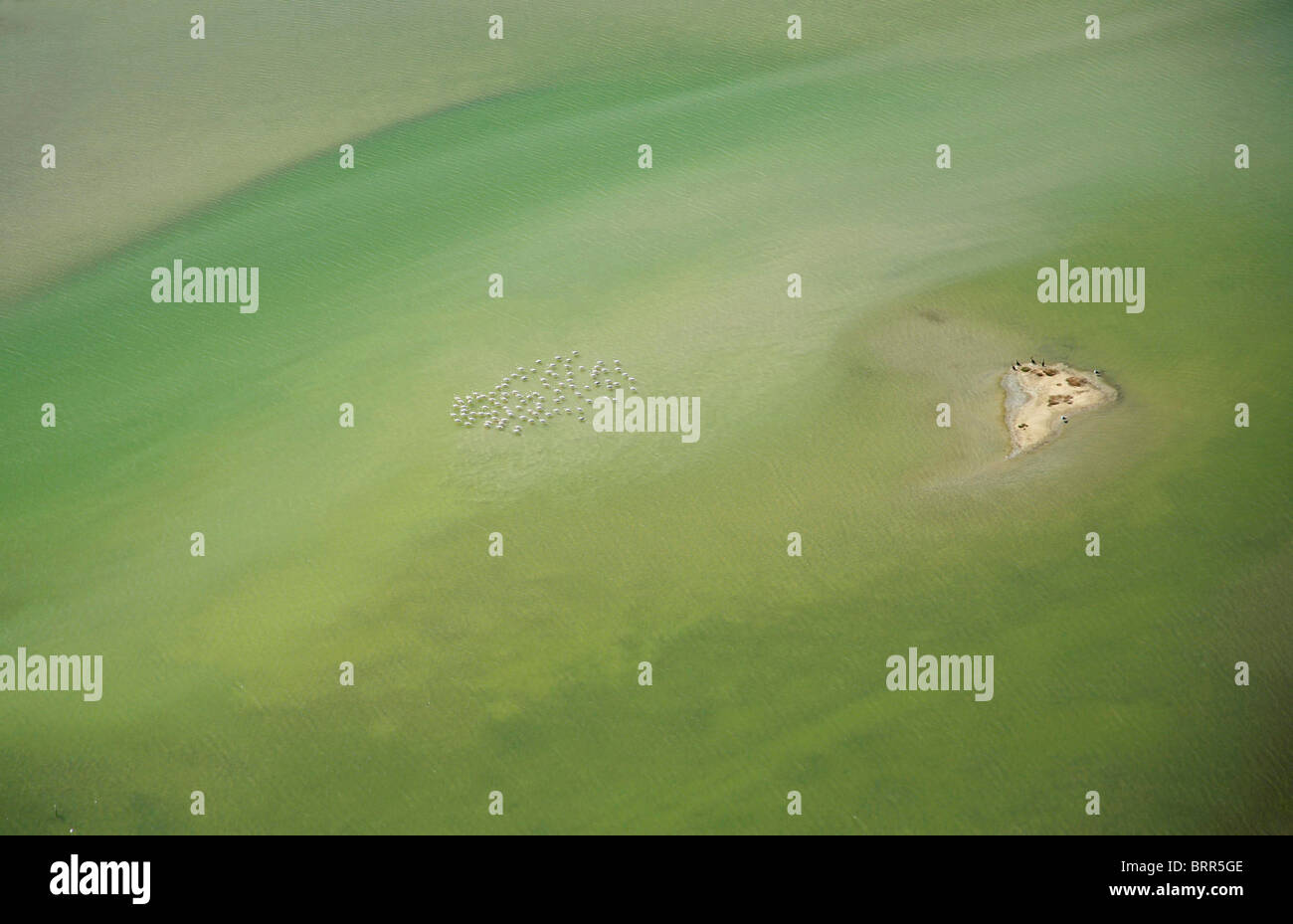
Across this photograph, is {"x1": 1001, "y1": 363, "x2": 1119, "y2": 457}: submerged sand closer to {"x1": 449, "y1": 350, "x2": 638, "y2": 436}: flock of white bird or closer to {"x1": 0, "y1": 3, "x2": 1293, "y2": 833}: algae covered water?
{"x1": 0, "y1": 3, "x2": 1293, "y2": 833}: algae covered water

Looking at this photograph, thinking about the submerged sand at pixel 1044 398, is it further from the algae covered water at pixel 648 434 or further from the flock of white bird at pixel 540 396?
the flock of white bird at pixel 540 396

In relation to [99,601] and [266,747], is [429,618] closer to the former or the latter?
[266,747]

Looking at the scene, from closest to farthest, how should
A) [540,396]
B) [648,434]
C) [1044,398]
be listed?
[1044,398] < [648,434] < [540,396]

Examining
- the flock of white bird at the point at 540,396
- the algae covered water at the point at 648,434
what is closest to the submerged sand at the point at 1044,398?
the algae covered water at the point at 648,434

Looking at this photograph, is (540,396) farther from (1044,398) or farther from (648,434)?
(1044,398)

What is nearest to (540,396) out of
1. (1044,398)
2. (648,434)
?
(648,434)

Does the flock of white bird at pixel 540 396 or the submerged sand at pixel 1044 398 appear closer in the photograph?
the submerged sand at pixel 1044 398
